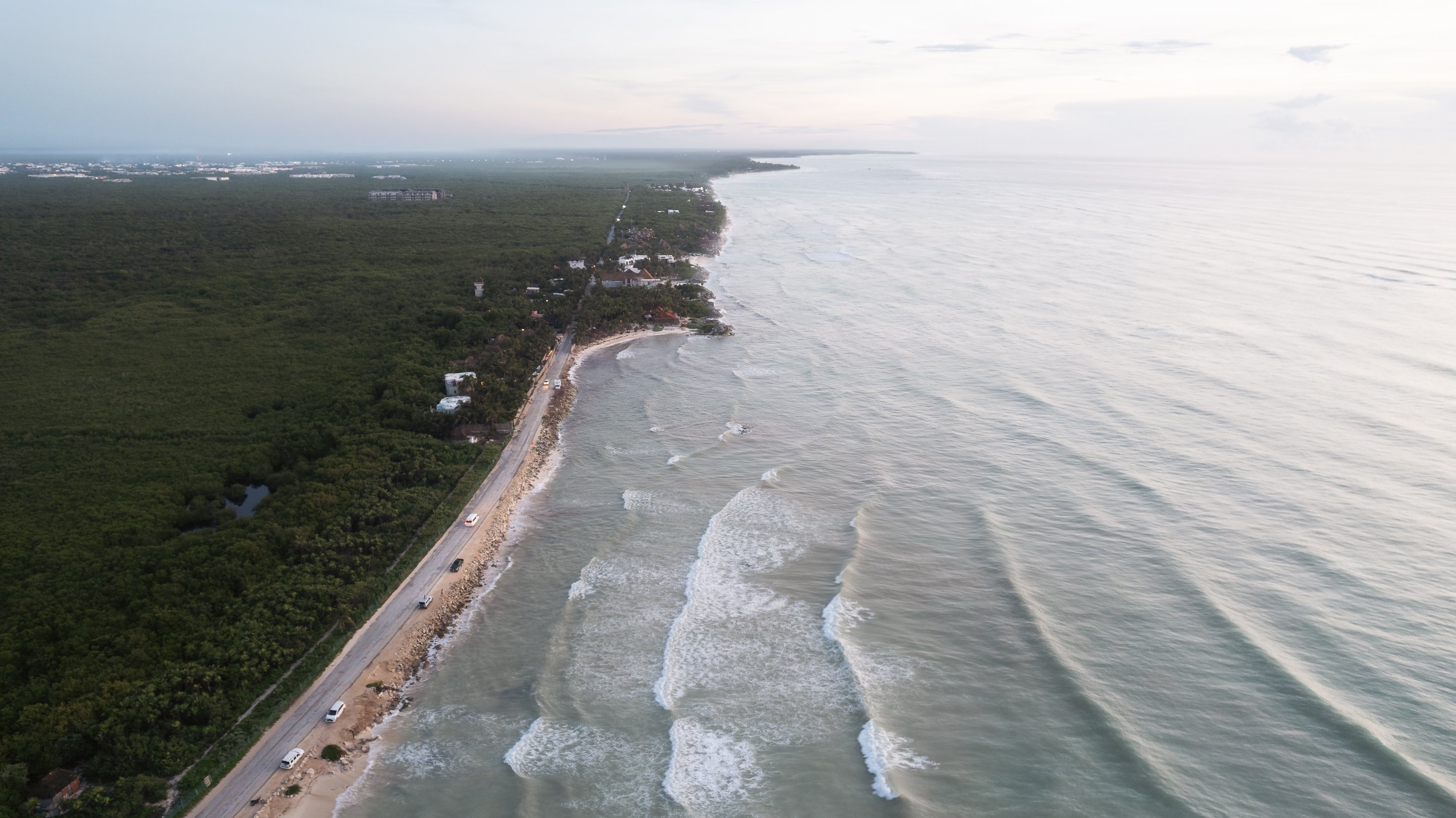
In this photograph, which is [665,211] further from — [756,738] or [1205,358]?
[756,738]

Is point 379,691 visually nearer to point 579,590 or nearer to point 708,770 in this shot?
point 579,590

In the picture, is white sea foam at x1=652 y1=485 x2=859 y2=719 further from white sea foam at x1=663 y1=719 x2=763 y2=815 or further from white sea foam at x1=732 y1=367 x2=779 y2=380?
white sea foam at x1=732 y1=367 x2=779 y2=380

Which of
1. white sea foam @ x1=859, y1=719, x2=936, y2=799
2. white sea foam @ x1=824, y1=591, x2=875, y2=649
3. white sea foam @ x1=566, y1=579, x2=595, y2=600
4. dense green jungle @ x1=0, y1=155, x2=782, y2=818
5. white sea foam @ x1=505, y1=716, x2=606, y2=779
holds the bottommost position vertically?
white sea foam @ x1=505, y1=716, x2=606, y2=779

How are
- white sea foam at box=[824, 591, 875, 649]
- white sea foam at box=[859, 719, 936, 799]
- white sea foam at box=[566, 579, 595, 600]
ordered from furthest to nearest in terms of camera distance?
white sea foam at box=[566, 579, 595, 600] < white sea foam at box=[824, 591, 875, 649] < white sea foam at box=[859, 719, 936, 799]

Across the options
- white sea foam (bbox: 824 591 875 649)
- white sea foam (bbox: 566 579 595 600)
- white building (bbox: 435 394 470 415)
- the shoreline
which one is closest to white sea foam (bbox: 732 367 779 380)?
the shoreline

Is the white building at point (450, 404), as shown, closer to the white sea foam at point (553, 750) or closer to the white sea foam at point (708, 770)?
the white sea foam at point (553, 750)

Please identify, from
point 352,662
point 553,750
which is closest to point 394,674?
point 352,662

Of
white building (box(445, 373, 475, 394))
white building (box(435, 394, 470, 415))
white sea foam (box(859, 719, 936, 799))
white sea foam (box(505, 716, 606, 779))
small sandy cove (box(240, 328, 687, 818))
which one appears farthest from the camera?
white building (box(445, 373, 475, 394))

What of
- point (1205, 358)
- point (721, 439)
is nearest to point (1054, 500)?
point (721, 439)
